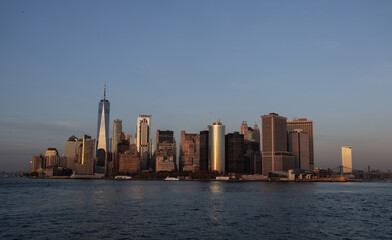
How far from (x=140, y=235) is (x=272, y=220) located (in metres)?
26.7

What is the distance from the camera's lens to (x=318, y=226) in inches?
2352

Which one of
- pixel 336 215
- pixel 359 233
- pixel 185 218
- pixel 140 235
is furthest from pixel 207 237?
pixel 336 215

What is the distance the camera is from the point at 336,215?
7481cm

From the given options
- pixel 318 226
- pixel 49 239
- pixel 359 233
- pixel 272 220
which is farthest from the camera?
pixel 272 220

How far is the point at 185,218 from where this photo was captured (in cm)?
6706

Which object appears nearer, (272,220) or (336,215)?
(272,220)

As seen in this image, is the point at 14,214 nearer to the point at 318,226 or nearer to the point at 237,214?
the point at 237,214

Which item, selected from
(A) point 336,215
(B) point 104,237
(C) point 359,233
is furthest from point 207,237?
(A) point 336,215

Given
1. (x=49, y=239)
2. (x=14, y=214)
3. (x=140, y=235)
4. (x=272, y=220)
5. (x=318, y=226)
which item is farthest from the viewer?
(x=14, y=214)

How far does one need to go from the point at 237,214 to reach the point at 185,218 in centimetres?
1274

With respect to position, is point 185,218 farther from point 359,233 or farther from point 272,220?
point 359,233

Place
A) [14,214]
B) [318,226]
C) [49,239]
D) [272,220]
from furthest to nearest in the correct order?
1. [14,214]
2. [272,220]
3. [318,226]
4. [49,239]

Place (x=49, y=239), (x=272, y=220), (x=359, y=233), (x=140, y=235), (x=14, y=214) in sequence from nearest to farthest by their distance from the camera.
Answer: (x=49, y=239)
(x=140, y=235)
(x=359, y=233)
(x=272, y=220)
(x=14, y=214)

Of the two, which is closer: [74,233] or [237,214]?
[74,233]
